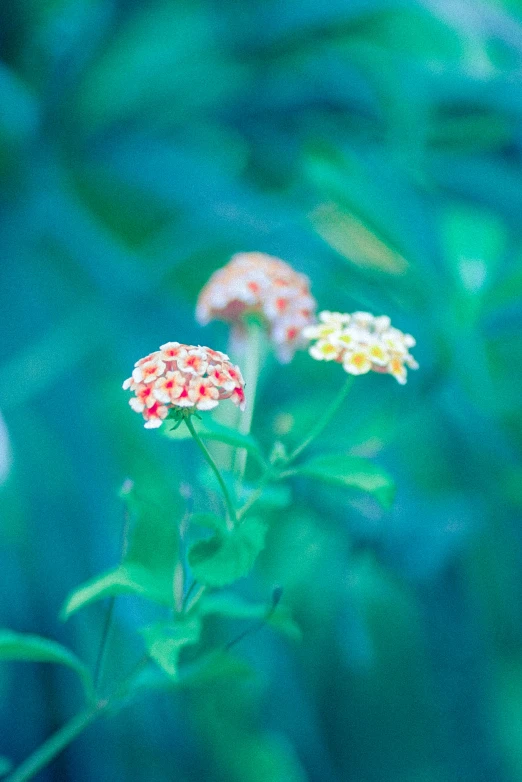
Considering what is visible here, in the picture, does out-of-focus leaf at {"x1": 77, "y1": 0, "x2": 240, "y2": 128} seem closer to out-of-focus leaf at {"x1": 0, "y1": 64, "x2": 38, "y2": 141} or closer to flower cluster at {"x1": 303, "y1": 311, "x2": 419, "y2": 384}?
out-of-focus leaf at {"x1": 0, "y1": 64, "x2": 38, "y2": 141}

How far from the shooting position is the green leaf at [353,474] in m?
0.54

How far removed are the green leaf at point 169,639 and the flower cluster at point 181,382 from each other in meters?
0.17

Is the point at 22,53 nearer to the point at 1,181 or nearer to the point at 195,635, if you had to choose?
the point at 1,181

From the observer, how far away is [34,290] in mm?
1021

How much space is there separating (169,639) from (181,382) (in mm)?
208

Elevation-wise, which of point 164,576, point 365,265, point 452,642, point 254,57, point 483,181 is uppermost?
point 254,57

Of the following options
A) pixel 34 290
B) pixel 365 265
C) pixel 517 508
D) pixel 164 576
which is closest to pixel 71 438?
pixel 34 290

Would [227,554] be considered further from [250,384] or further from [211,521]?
[250,384]

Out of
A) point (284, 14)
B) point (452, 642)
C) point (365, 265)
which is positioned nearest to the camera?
point (452, 642)

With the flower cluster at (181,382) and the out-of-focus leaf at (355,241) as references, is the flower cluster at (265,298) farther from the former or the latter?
the out-of-focus leaf at (355,241)

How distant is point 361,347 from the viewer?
0.59 metres

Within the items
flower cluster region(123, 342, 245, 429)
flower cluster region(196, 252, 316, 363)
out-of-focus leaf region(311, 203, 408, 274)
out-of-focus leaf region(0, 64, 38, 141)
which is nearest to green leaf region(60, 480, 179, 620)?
flower cluster region(123, 342, 245, 429)

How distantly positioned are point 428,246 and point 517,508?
40 centimetres

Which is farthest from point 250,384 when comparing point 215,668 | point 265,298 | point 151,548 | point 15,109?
point 15,109
